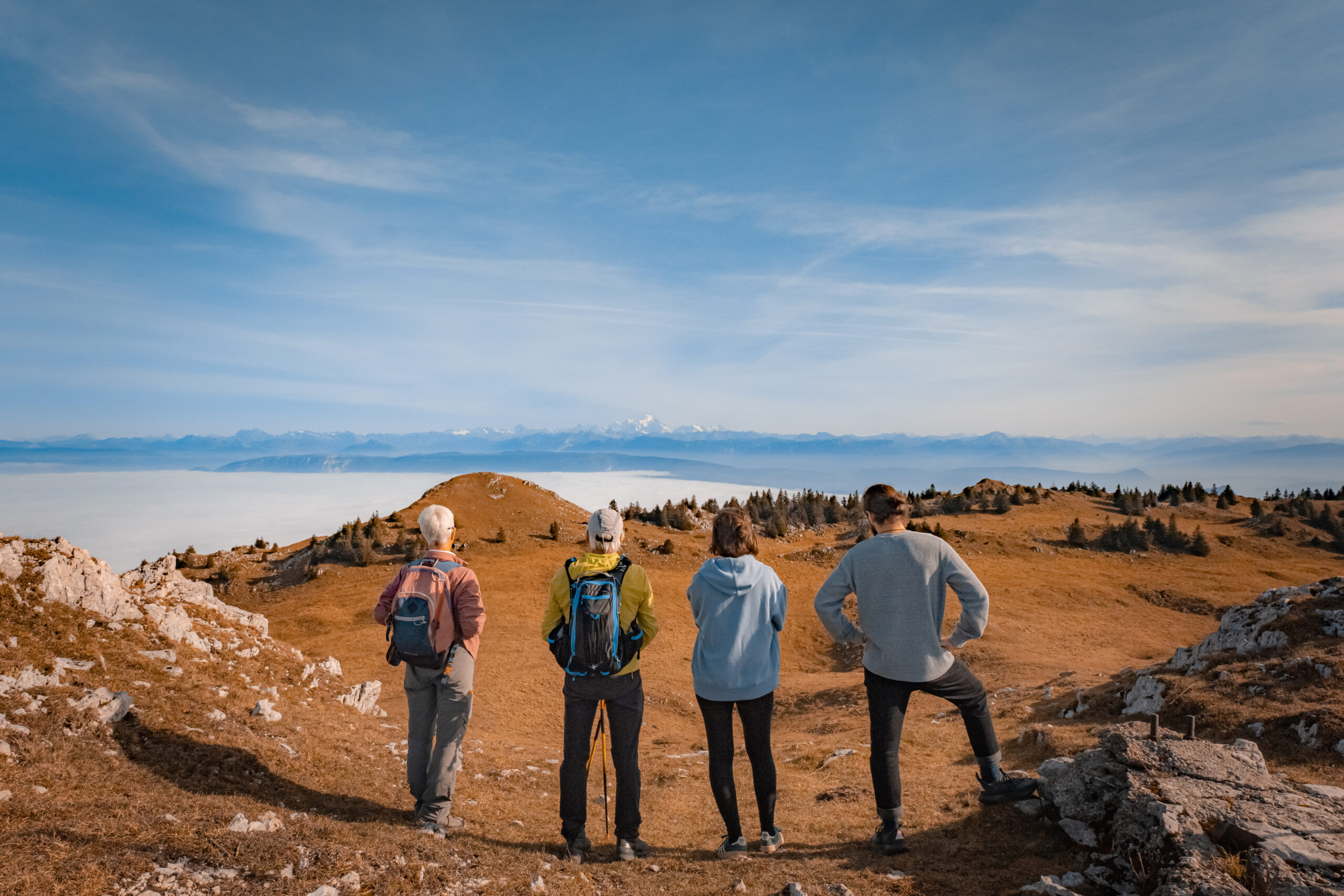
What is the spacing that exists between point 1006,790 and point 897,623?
2292mm

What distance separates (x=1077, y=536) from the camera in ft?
111

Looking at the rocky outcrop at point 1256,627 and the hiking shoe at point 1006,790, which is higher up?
the rocky outcrop at point 1256,627

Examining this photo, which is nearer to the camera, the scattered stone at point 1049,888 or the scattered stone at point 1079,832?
the scattered stone at point 1049,888

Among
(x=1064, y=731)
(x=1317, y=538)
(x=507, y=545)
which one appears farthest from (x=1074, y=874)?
(x=1317, y=538)

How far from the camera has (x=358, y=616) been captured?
64.3 ft

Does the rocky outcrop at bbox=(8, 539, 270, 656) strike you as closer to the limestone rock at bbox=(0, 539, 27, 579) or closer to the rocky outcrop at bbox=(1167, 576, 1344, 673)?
the limestone rock at bbox=(0, 539, 27, 579)

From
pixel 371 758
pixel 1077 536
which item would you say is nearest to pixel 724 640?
pixel 371 758

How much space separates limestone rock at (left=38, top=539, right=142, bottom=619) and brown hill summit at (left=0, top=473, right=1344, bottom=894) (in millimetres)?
29

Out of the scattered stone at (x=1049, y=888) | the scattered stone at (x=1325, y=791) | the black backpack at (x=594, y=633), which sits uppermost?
the black backpack at (x=594, y=633)

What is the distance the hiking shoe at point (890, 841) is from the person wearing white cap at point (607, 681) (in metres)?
2.03

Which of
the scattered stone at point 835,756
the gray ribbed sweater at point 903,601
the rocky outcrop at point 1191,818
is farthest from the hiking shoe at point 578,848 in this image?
the scattered stone at point 835,756

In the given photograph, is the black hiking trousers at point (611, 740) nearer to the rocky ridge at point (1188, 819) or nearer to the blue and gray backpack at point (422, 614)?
the blue and gray backpack at point (422, 614)

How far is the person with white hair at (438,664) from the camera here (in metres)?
5.33

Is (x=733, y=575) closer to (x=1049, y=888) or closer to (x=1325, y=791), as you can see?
(x=1049, y=888)
